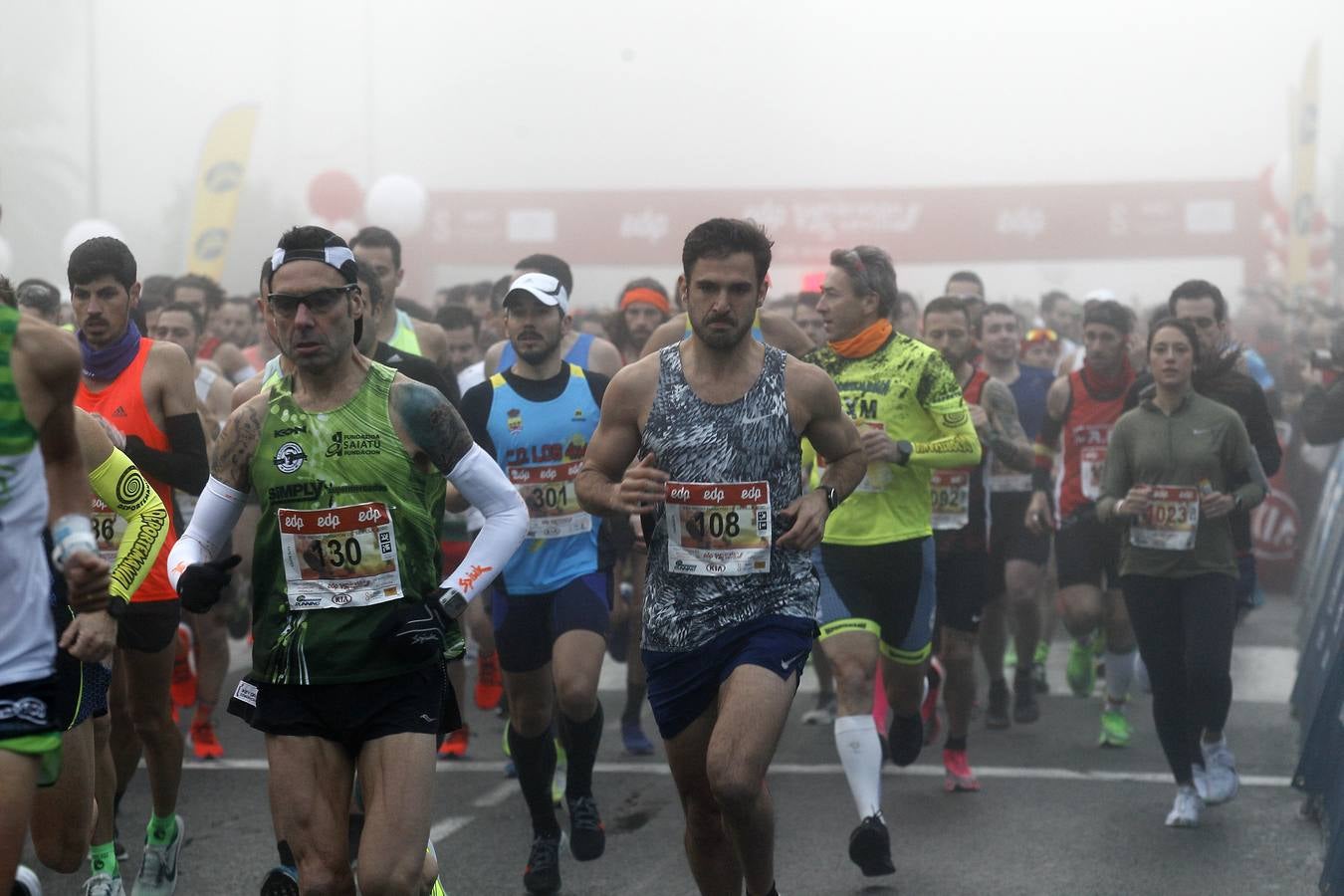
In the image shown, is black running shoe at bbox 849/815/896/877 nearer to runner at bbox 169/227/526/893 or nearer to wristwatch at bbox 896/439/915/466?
wristwatch at bbox 896/439/915/466

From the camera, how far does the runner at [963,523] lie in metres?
8.56

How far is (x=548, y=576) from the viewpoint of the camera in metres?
7.16

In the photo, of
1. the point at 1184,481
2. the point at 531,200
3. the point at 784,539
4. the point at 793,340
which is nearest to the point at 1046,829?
the point at 1184,481

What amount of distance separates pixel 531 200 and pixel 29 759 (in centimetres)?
4414

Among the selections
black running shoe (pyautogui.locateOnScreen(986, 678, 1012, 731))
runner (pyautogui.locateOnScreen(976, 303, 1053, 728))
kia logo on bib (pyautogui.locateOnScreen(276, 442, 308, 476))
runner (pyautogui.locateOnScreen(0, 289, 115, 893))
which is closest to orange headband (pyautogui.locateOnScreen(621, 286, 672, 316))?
runner (pyautogui.locateOnScreen(976, 303, 1053, 728))

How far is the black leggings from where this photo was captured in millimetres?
7801

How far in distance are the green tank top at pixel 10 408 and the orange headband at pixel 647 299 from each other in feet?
24.5

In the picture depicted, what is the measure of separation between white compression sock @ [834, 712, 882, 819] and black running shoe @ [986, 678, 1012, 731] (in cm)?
353

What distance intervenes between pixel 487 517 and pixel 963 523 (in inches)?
177

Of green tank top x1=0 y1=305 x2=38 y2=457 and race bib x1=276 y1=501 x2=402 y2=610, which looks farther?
race bib x1=276 y1=501 x2=402 y2=610

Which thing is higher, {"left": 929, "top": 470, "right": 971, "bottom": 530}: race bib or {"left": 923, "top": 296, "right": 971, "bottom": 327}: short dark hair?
{"left": 923, "top": 296, "right": 971, "bottom": 327}: short dark hair

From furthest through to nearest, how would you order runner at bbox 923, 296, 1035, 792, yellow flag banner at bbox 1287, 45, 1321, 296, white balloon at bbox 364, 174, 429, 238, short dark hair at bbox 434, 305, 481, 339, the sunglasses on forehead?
yellow flag banner at bbox 1287, 45, 1321, 296, white balloon at bbox 364, 174, 429, 238, short dark hair at bbox 434, 305, 481, 339, runner at bbox 923, 296, 1035, 792, the sunglasses on forehead

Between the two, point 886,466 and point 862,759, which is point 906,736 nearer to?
point 862,759

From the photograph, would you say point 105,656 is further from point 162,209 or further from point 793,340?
point 162,209
